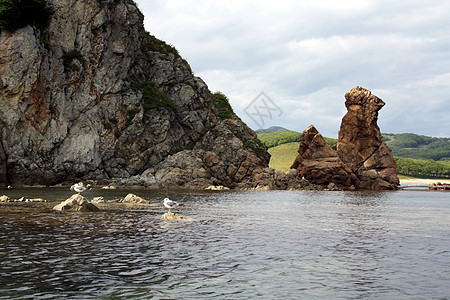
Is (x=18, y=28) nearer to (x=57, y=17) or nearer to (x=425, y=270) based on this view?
(x=57, y=17)

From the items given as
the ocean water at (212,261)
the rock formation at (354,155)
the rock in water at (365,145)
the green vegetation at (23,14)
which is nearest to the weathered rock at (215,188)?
the rock formation at (354,155)

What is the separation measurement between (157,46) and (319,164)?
6811cm

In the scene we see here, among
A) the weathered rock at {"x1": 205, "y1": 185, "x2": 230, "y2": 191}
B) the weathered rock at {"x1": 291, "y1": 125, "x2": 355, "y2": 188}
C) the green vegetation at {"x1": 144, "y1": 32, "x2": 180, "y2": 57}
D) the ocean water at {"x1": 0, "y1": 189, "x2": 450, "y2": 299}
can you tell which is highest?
the green vegetation at {"x1": 144, "y1": 32, "x2": 180, "y2": 57}

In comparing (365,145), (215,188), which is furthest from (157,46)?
(365,145)

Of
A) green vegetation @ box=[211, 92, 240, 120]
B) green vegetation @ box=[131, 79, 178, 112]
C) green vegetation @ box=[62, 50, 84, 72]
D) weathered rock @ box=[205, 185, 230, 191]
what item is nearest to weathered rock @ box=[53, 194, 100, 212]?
green vegetation @ box=[62, 50, 84, 72]

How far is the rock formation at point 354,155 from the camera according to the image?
121562 millimetres

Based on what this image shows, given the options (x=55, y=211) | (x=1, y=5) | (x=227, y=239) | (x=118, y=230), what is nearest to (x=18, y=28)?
(x=1, y=5)

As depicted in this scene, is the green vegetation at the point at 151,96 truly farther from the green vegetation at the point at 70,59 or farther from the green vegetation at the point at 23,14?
the green vegetation at the point at 23,14

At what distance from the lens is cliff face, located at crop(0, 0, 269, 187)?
80.9 metres

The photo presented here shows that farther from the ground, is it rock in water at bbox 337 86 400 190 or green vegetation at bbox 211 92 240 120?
green vegetation at bbox 211 92 240 120

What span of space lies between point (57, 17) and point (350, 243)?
296 feet

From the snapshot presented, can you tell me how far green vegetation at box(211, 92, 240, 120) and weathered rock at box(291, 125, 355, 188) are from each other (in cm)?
2947

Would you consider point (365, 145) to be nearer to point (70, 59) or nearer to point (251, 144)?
point (251, 144)

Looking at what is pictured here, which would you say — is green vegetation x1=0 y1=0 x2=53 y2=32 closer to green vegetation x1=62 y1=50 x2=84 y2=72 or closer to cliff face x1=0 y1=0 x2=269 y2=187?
cliff face x1=0 y1=0 x2=269 y2=187
